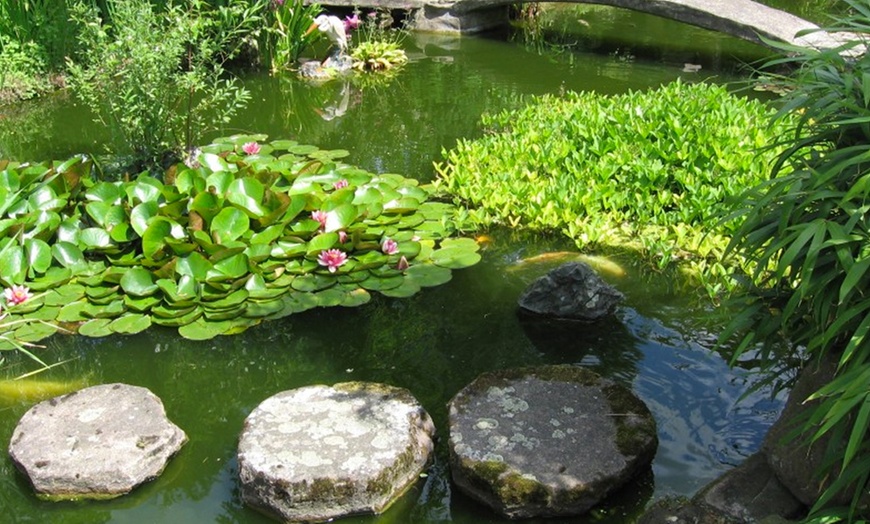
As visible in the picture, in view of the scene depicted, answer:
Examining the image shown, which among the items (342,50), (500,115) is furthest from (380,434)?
(342,50)

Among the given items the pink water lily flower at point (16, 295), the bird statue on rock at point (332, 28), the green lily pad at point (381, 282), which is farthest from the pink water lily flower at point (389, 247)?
the bird statue on rock at point (332, 28)

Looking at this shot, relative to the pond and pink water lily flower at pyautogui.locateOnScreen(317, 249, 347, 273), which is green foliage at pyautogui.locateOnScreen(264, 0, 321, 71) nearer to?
the pond

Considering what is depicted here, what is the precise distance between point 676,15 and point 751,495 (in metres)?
7.79

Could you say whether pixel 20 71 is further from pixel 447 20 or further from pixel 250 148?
pixel 447 20

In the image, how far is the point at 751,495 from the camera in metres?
3.41

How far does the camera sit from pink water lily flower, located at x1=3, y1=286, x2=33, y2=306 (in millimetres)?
5043

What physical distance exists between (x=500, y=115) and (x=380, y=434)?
4.57m

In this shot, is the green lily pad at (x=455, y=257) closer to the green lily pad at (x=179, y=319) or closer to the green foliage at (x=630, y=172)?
the green foliage at (x=630, y=172)

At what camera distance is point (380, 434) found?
12.9 feet

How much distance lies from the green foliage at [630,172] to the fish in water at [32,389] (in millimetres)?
2675

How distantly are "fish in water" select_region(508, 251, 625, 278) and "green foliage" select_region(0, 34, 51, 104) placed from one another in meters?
5.67

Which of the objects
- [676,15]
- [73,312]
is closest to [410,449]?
[73,312]

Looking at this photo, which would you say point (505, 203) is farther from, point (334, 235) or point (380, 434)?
point (380, 434)

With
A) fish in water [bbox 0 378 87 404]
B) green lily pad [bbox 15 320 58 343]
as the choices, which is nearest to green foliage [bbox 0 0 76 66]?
green lily pad [bbox 15 320 58 343]
